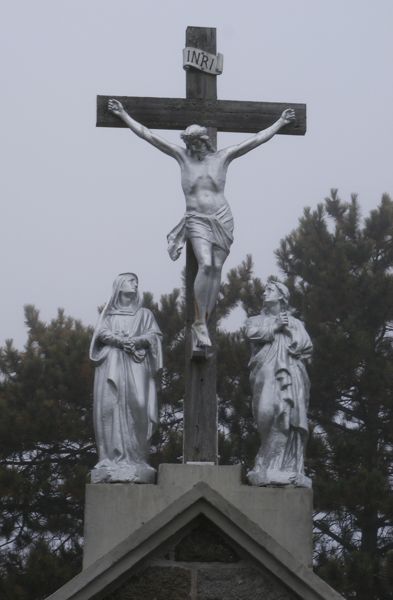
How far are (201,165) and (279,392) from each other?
173cm

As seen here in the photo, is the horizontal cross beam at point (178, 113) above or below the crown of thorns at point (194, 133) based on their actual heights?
above

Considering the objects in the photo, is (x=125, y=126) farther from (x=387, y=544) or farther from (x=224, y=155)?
(x=387, y=544)

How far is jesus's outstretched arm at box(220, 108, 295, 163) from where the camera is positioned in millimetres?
10172

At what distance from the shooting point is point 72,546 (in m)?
19.0

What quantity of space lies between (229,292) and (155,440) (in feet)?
10.4

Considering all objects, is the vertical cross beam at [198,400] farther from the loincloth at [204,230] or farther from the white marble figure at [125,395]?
the white marble figure at [125,395]

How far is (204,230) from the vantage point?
9.87 meters

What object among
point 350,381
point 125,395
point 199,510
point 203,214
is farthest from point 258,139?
point 350,381

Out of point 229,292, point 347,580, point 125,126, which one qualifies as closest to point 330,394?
point 229,292

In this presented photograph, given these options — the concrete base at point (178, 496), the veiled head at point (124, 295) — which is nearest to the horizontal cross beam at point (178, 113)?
the veiled head at point (124, 295)

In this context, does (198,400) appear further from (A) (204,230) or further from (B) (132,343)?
(A) (204,230)

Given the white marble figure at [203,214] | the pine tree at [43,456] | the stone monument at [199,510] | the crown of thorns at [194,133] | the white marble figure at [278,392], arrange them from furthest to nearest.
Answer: the pine tree at [43,456] → the crown of thorns at [194,133] → the white marble figure at [203,214] → the white marble figure at [278,392] → the stone monument at [199,510]

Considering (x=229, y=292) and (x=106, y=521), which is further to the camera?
(x=229, y=292)

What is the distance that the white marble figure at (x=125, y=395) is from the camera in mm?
9359
